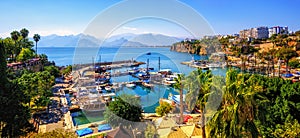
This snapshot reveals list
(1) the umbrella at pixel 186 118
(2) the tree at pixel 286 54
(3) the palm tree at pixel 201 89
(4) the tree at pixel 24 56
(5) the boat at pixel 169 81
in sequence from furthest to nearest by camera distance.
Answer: (2) the tree at pixel 286 54, (4) the tree at pixel 24 56, (5) the boat at pixel 169 81, (1) the umbrella at pixel 186 118, (3) the palm tree at pixel 201 89

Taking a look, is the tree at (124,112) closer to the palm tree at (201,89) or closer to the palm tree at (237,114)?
the palm tree at (201,89)

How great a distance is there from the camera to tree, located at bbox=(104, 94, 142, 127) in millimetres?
10391

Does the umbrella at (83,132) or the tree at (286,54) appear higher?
the tree at (286,54)

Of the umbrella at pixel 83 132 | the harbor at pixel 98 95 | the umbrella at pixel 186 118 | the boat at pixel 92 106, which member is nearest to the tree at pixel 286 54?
the harbor at pixel 98 95

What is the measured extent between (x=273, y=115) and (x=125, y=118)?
668 cm

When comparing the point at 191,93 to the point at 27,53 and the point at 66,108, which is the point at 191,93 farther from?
the point at 27,53

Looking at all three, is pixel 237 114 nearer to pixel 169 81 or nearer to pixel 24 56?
pixel 169 81

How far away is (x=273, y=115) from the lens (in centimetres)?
947

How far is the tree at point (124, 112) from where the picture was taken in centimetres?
1039

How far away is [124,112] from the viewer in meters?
10.4

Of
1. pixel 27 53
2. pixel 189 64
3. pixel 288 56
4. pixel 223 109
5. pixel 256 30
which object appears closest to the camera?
pixel 223 109

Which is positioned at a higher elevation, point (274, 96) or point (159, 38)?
point (159, 38)

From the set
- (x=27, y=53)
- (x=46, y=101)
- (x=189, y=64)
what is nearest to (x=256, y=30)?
(x=189, y=64)

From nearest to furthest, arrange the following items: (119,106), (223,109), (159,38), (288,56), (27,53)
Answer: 1. (223,109)
2. (159,38)
3. (119,106)
4. (27,53)
5. (288,56)
